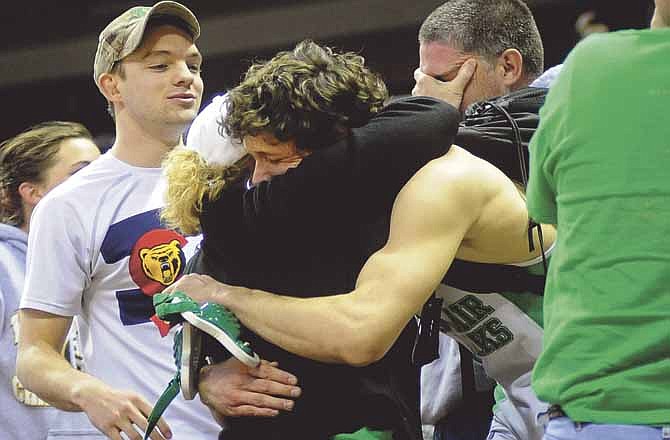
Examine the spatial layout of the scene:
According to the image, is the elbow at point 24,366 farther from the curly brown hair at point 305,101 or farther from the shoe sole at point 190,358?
the curly brown hair at point 305,101

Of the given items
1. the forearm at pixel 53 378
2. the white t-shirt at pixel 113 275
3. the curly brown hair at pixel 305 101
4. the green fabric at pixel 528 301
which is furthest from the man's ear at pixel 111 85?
the green fabric at pixel 528 301

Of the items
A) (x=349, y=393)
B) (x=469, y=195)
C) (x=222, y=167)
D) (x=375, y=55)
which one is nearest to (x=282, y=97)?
(x=222, y=167)

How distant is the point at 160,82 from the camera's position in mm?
2689

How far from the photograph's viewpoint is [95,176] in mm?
2561

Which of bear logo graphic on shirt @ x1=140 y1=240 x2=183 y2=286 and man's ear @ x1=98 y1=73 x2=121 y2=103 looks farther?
man's ear @ x1=98 y1=73 x2=121 y2=103

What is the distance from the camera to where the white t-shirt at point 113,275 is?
2.40 meters

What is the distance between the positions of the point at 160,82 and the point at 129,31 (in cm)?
14

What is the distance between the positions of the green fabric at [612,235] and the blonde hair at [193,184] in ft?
2.00

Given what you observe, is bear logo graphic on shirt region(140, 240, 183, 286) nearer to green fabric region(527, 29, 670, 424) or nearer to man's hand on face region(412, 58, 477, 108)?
man's hand on face region(412, 58, 477, 108)

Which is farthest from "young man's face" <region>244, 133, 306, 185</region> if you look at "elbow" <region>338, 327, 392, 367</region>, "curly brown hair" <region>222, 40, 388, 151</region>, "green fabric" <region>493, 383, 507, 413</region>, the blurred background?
the blurred background

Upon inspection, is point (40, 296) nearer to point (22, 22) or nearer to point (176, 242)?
point (176, 242)

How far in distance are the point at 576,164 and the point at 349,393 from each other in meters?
0.53

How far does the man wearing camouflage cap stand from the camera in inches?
92.4

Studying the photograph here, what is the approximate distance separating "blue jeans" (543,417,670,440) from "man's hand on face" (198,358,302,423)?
1.54 ft
